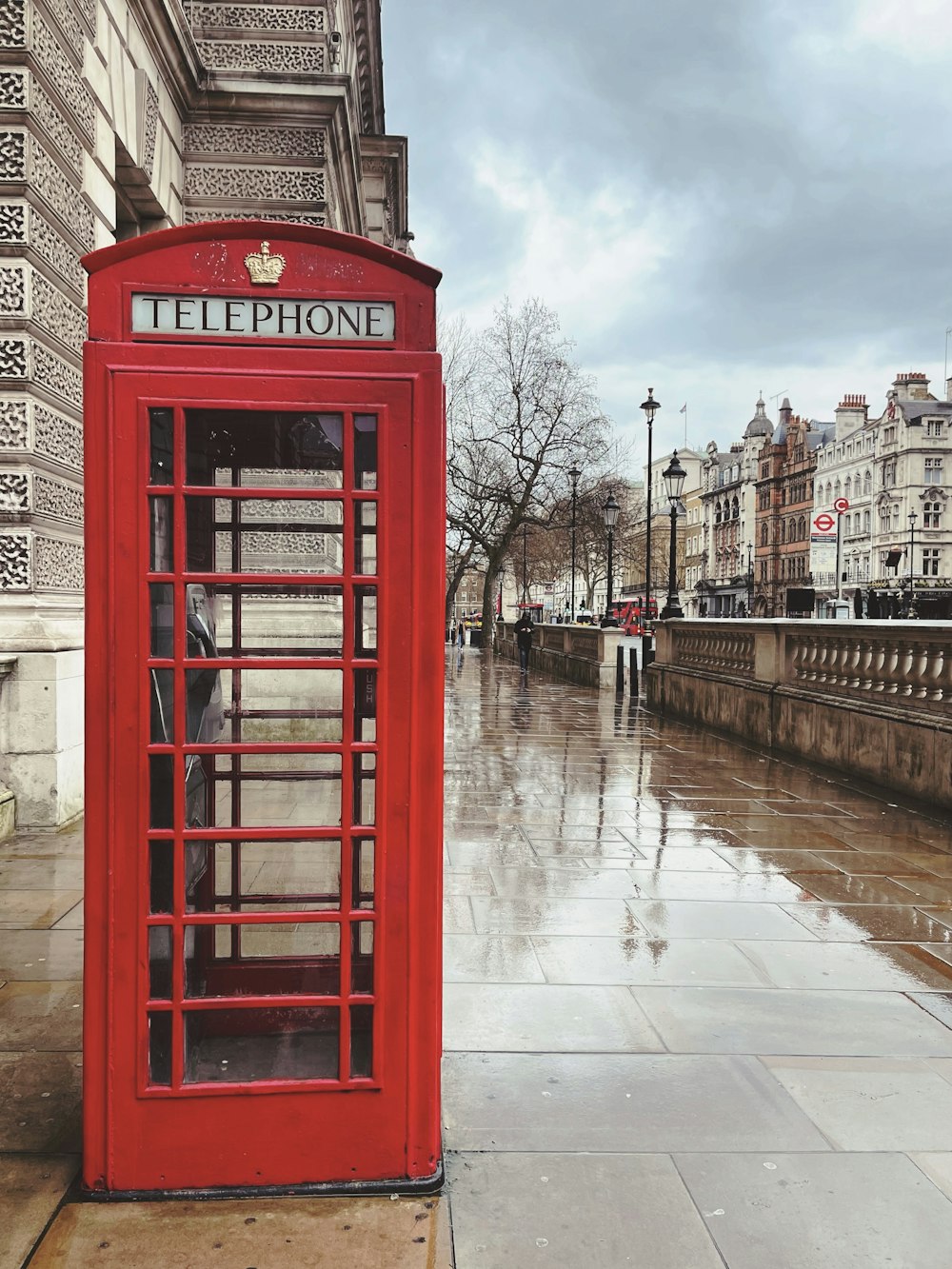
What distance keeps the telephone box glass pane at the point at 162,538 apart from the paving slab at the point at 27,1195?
1628 mm

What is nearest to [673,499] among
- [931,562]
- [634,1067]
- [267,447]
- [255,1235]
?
[634,1067]

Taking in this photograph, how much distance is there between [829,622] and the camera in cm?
1038

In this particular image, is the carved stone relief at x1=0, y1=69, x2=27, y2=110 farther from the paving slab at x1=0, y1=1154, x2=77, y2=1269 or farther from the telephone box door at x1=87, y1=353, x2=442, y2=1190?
the paving slab at x1=0, y1=1154, x2=77, y2=1269

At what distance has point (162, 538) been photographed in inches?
98.0

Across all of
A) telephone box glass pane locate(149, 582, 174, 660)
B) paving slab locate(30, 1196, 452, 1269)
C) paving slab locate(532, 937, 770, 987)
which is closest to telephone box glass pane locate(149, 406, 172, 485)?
telephone box glass pane locate(149, 582, 174, 660)

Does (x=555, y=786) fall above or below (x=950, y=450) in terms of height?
below

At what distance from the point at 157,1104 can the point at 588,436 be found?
37.2 metres

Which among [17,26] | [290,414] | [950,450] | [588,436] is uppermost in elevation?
[950,450]

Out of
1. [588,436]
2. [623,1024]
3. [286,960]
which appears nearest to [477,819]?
[623,1024]

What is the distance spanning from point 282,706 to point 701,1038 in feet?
6.82

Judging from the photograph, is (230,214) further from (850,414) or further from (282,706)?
(850,414)

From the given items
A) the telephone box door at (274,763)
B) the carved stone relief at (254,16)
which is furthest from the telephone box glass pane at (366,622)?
the carved stone relief at (254,16)

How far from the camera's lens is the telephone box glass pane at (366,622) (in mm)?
2514

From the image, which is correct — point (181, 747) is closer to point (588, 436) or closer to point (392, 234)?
point (392, 234)
